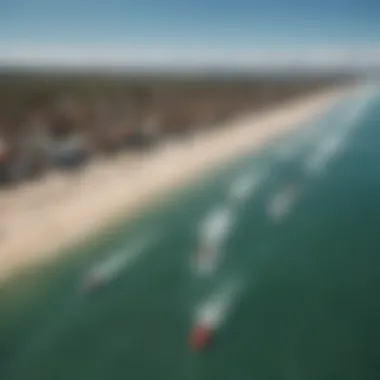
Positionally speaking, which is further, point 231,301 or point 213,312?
point 231,301

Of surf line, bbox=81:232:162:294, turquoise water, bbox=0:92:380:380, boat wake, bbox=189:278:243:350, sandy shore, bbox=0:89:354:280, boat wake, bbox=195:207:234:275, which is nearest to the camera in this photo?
turquoise water, bbox=0:92:380:380

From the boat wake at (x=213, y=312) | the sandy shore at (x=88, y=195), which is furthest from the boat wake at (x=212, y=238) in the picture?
the sandy shore at (x=88, y=195)

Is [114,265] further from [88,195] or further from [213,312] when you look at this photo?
[88,195]

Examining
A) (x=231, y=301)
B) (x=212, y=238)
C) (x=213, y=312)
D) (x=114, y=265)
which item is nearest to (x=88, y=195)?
(x=114, y=265)

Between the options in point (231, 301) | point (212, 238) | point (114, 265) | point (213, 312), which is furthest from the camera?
point (212, 238)

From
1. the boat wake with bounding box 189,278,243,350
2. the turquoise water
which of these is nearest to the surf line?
the turquoise water

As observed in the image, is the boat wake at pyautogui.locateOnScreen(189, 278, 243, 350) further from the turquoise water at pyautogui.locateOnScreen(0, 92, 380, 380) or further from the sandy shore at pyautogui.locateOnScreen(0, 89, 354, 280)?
the sandy shore at pyautogui.locateOnScreen(0, 89, 354, 280)

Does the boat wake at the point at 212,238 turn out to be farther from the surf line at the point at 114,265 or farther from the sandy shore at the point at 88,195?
the sandy shore at the point at 88,195
